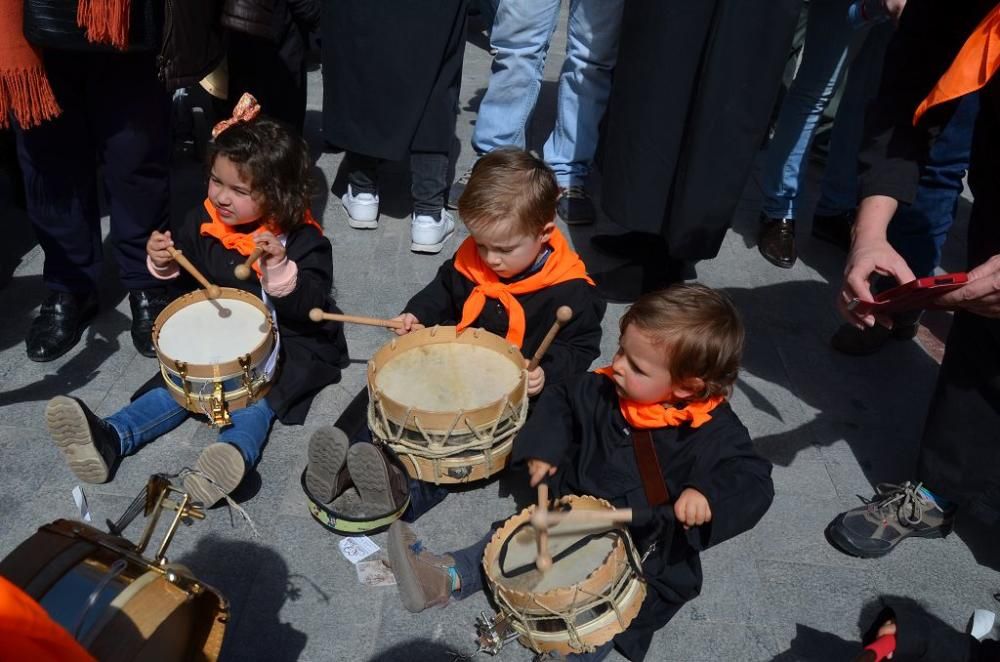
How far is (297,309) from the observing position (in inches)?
107

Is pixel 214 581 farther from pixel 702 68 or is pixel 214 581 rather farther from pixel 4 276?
pixel 702 68

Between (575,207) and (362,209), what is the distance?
1.07 meters

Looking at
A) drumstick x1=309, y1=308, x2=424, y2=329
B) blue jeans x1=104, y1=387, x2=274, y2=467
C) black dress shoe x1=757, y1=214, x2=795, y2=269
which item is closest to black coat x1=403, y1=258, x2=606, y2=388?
drumstick x1=309, y1=308, x2=424, y2=329

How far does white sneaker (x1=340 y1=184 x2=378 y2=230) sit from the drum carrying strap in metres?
2.19

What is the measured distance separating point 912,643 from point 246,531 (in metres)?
→ 1.76

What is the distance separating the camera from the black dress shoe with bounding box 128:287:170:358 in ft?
10.1

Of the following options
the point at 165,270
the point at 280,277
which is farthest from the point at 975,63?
the point at 165,270

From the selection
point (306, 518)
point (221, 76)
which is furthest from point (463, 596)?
point (221, 76)

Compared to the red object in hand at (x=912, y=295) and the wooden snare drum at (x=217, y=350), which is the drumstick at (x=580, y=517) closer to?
the red object in hand at (x=912, y=295)

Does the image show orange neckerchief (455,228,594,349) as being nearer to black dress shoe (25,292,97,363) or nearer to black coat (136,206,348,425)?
black coat (136,206,348,425)

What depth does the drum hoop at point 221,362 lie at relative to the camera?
7.95ft

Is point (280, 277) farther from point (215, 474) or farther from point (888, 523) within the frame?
point (888, 523)

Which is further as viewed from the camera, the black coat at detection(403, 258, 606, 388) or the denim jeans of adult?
the denim jeans of adult

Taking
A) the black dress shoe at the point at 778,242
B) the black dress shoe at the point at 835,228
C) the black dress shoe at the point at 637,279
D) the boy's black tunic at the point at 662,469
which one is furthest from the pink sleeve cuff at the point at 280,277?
the black dress shoe at the point at 835,228
